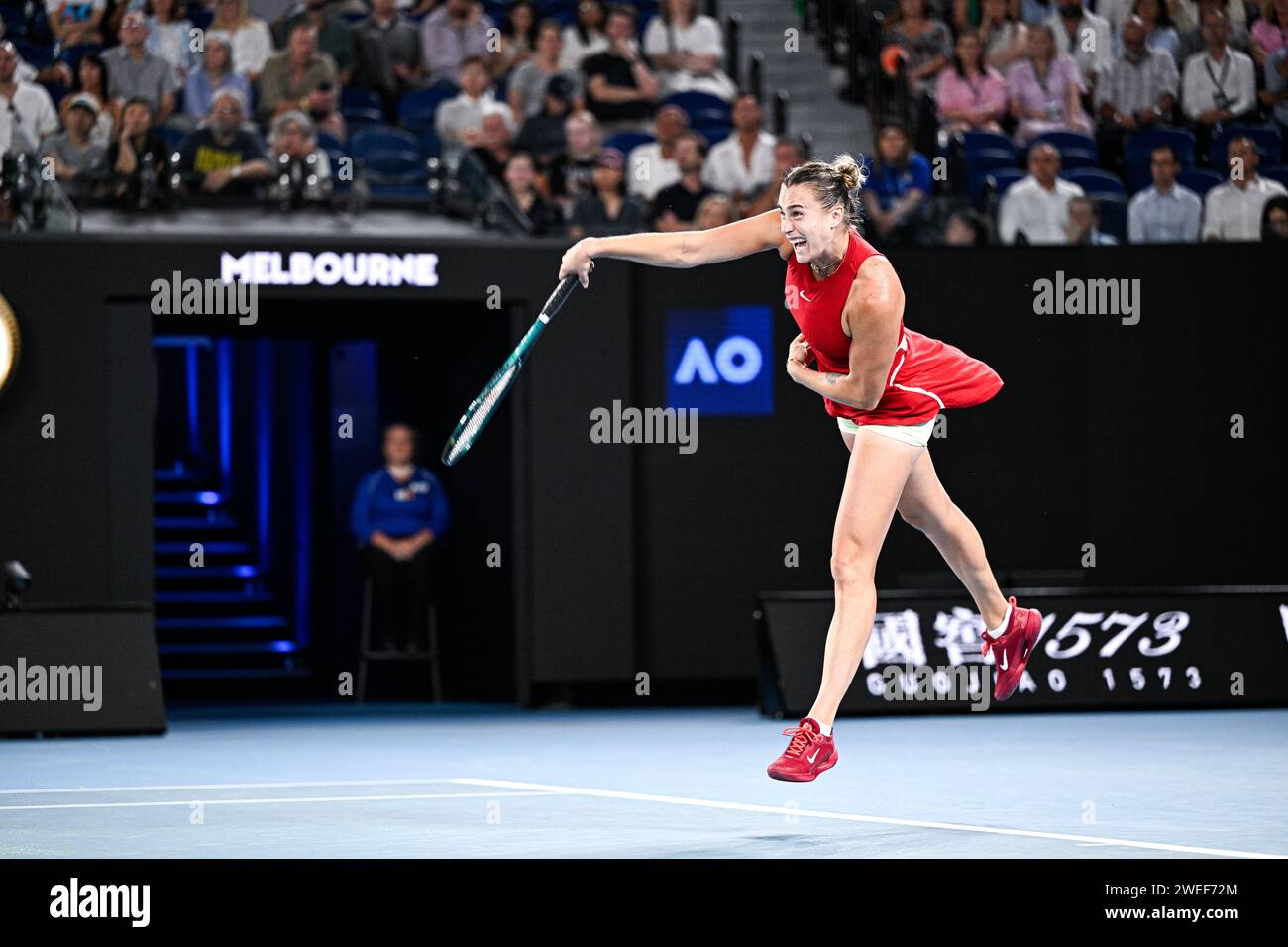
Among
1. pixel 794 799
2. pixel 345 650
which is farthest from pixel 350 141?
pixel 794 799

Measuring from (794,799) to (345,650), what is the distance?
8.21 m

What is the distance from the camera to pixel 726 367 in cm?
1427

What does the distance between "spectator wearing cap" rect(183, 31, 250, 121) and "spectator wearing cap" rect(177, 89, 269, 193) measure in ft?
3.15

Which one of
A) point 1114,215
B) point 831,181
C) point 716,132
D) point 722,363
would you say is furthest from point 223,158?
point 831,181

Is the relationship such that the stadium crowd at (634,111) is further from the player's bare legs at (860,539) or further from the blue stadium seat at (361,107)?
the player's bare legs at (860,539)

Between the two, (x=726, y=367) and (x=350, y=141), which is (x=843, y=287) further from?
(x=350, y=141)

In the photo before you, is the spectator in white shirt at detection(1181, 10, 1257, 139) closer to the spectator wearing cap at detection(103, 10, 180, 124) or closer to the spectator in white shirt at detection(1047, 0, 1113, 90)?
the spectator in white shirt at detection(1047, 0, 1113, 90)

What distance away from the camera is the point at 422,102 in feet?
A: 50.5

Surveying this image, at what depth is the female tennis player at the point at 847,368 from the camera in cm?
705

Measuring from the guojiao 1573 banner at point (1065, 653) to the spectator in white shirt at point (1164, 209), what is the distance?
260 cm

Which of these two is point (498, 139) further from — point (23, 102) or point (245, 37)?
point (23, 102)

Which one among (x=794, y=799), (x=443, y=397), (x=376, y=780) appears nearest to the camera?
(x=794, y=799)

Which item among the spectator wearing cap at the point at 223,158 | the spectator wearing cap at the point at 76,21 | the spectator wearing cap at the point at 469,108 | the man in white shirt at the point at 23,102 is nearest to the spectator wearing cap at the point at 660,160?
the spectator wearing cap at the point at 469,108

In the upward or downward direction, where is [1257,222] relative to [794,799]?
upward
